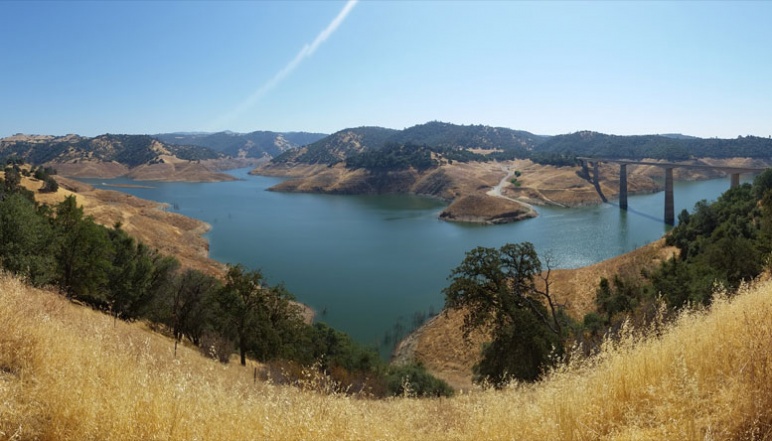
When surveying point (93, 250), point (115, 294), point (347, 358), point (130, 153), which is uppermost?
point (130, 153)

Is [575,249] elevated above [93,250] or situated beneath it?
situated beneath

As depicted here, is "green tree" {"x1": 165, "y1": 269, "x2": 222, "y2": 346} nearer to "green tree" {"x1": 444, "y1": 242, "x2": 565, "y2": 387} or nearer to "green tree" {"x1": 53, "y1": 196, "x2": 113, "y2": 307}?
"green tree" {"x1": 53, "y1": 196, "x2": 113, "y2": 307}

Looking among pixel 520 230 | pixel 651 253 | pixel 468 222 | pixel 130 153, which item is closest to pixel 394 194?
pixel 468 222

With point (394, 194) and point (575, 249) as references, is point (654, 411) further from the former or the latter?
point (394, 194)

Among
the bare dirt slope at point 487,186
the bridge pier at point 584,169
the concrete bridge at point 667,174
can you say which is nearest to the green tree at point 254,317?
the bare dirt slope at point 487,186

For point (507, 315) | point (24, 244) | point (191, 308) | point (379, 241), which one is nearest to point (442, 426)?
point (507, 315)

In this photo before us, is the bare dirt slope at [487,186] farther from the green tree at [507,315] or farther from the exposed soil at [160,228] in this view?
the green tree at [507,315]

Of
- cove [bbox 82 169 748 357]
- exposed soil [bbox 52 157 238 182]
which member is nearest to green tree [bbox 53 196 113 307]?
cove [bbox 82 169 748 357]
